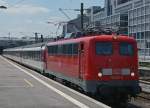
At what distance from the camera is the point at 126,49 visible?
720 inches

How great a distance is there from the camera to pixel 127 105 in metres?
18.9

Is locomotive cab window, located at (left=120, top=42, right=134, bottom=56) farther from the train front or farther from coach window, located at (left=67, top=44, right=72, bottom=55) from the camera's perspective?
coach window, located at (left=67, top=44, right=72, bottom=55)

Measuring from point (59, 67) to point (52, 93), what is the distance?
6.98 m

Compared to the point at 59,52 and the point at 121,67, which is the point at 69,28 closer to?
the point at 59,52

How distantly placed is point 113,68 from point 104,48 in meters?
0.88

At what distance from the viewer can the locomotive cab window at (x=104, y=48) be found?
A: 1808 centimetres

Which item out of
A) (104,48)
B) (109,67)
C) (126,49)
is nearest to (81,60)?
(104,48)

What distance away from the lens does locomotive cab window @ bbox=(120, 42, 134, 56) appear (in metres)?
18.2

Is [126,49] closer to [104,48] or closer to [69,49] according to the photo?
[104,48]

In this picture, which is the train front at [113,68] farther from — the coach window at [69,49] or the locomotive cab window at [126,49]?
the coach window at [69,49]

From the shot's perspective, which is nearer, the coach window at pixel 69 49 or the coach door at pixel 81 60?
the coach door at pixel 81 60

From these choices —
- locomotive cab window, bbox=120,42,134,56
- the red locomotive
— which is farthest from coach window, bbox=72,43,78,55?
locomotive cab window, bbox=120,42,134,56

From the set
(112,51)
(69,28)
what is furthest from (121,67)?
(69,28)

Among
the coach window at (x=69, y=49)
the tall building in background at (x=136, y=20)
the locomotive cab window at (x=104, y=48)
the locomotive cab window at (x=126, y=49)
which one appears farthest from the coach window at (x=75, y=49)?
the tall building in background at (x=136, y=20)
